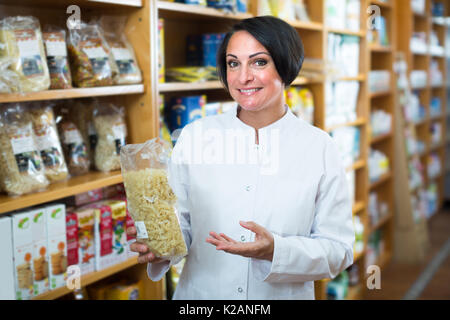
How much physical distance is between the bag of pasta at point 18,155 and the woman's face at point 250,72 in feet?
2.31

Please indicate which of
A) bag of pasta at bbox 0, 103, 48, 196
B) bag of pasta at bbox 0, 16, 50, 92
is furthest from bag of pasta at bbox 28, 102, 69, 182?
bag of pasta at bbox 0, 16, 50, 92

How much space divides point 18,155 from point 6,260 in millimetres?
312

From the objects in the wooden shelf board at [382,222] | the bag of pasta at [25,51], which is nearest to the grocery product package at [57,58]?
the bag of pasta at [25,51]

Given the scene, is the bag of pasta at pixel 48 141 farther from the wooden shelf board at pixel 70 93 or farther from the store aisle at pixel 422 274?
the store aisle at pixel 422 274

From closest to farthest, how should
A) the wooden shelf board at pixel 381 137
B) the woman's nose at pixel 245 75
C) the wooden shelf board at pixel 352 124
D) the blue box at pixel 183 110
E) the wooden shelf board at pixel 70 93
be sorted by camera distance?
the woman's nose at pixel 245 75 → the wooden shelf board at pixel 70 93 → the blue box at pixel 183 110 → the wooden shelf board at pixel 352 124 → the wooden shelf board at pixel 381 137

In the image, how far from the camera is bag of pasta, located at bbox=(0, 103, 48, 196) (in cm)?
154

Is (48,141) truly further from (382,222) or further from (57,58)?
(382,222)

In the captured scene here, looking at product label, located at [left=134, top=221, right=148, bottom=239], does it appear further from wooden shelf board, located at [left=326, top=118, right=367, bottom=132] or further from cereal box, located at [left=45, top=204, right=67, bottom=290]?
wooden shelf board, located at [left=326, top=118, right=367, bottom=132]

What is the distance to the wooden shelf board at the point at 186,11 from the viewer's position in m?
1.93

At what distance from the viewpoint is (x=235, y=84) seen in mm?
1293

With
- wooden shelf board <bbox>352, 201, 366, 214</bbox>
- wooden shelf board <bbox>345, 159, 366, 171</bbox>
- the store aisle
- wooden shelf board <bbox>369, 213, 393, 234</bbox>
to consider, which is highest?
wooden shelf board <bbox>345, 159, 366, 171</bbox>

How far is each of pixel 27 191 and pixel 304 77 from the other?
175 cm

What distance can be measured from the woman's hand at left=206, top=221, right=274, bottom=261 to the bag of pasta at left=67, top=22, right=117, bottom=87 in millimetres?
867
